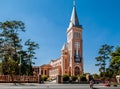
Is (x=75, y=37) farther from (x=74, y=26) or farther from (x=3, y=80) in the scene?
(x=3, y=80)

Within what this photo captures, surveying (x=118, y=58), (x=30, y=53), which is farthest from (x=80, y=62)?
(x=118, y=58)

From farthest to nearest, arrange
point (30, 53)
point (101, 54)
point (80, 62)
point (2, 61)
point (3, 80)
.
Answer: point (80, 62) → point (101, 54) → point (30, 53) → point (2, 61) → point (3, 80)

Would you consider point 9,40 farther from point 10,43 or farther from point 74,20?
point 74,20

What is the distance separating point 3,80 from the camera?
51.2m

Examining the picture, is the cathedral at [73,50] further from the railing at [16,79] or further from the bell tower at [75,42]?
the railing at [16,79]

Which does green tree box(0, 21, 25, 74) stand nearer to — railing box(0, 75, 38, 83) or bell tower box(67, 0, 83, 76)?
railing box(0, 75, 38, 83)

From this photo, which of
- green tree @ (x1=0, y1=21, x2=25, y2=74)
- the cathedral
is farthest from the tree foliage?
the cathedral

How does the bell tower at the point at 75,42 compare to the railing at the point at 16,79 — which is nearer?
the railing at the point at 16,79

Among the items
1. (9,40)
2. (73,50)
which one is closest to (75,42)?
(73,50)

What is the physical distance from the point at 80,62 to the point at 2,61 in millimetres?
50848

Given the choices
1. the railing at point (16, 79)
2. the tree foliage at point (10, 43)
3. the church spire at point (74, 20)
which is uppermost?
the church spire at point (74, 20)

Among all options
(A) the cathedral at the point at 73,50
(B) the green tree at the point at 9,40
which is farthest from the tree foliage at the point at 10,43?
(A) the cathedral at the point at 73,50

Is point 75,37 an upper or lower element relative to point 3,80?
upper

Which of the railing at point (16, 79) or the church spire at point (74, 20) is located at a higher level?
the church spire at point (74, 20)
